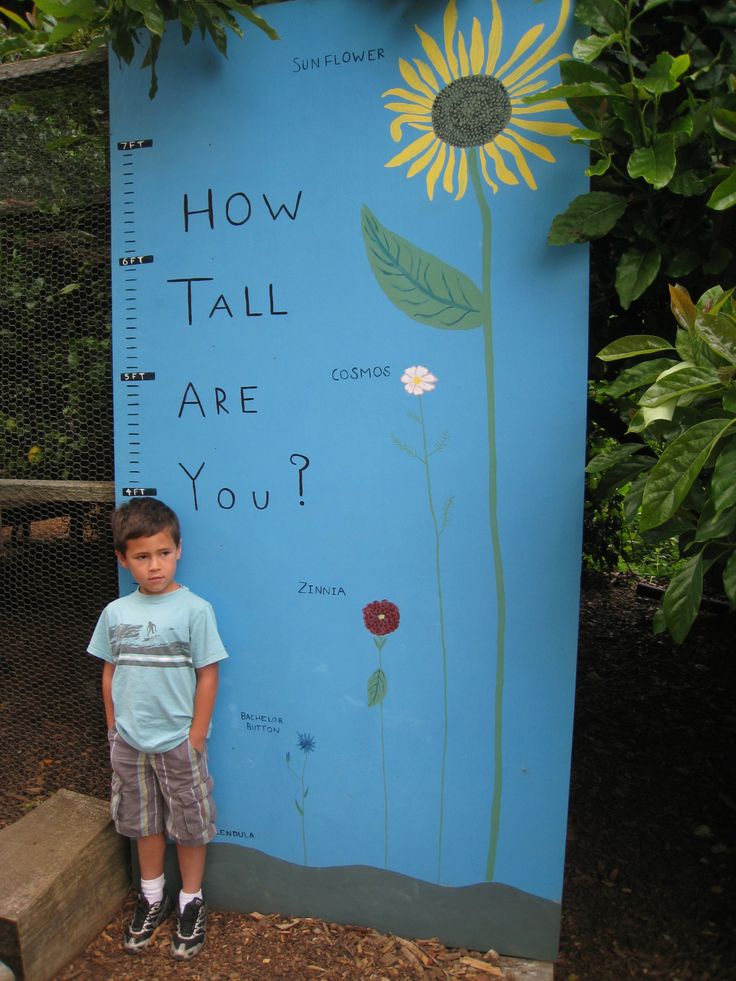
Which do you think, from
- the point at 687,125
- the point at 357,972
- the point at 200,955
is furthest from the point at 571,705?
the point at 687,125

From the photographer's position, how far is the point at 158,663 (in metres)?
1.91

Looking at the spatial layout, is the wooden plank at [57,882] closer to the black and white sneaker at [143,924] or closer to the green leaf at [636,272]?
the black and white sneaker at [143,924]

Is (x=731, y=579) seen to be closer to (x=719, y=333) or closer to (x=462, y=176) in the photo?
(x=719, y=333)

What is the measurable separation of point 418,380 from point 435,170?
19.4 inches

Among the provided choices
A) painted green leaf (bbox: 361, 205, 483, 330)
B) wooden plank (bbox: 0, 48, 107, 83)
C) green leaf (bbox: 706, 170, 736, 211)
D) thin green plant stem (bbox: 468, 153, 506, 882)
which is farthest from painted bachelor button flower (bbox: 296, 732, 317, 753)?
wooden plank (bbox: 0, 48, 107, 83)

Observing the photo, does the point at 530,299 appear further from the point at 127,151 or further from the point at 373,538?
the point at 127,151

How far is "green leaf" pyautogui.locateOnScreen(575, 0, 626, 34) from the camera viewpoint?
5.11ft

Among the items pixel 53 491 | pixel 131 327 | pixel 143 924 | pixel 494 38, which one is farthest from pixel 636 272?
pixel 143 924

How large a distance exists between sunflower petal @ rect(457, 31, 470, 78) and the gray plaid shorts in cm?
177

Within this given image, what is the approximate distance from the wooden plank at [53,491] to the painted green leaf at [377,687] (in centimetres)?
88

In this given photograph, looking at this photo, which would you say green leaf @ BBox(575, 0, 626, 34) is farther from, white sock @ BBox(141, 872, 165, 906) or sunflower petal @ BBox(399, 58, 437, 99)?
white sock @ BBox(141, 872, 165, 906)

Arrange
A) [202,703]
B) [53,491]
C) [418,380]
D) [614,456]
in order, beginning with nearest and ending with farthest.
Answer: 1. [614,456]
2. [418,380]
3. [202,703]
4. [53,491]

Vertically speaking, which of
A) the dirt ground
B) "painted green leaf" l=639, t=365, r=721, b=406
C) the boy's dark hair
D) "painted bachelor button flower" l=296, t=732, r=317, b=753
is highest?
"painted green leaf" l=639, t=365, r=721, b=406

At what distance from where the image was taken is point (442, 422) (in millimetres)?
1827
